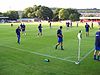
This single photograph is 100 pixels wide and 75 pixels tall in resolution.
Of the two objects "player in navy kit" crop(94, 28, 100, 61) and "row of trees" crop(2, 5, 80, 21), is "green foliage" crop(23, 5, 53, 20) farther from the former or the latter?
"player in navy kit" crop(94, 28, 100, 61)

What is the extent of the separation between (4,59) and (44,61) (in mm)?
2731

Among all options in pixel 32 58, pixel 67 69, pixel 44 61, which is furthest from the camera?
pixel 32 58

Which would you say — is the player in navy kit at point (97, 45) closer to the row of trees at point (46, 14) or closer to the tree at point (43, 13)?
the row of trees at point (46, 14)

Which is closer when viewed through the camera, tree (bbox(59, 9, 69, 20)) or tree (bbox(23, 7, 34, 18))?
tree (bbox(59, 9, 69, 20))

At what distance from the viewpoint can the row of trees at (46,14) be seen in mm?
157000

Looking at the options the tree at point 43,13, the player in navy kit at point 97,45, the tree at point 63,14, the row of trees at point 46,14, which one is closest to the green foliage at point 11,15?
the row of trees at point 46,14

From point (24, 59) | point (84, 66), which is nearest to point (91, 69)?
point (84, 66)

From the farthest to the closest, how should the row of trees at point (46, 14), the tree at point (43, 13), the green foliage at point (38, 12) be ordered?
the green foliage at point (38, 12) < the tree at point (43, 13) < the row of trees at point (46, 14)

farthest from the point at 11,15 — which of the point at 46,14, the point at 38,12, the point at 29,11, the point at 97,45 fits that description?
the point at 97,45

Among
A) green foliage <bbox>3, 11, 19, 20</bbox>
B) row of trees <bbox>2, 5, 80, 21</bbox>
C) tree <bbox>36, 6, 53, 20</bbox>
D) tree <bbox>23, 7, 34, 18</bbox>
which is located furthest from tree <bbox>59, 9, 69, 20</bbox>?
green foliage <bbox>3, 11, 19, 20</bbox>

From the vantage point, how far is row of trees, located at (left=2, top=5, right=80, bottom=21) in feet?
515

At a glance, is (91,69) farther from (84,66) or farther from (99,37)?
(99,37)

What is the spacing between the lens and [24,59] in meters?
19.1

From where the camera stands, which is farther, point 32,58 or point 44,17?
point 44,17
